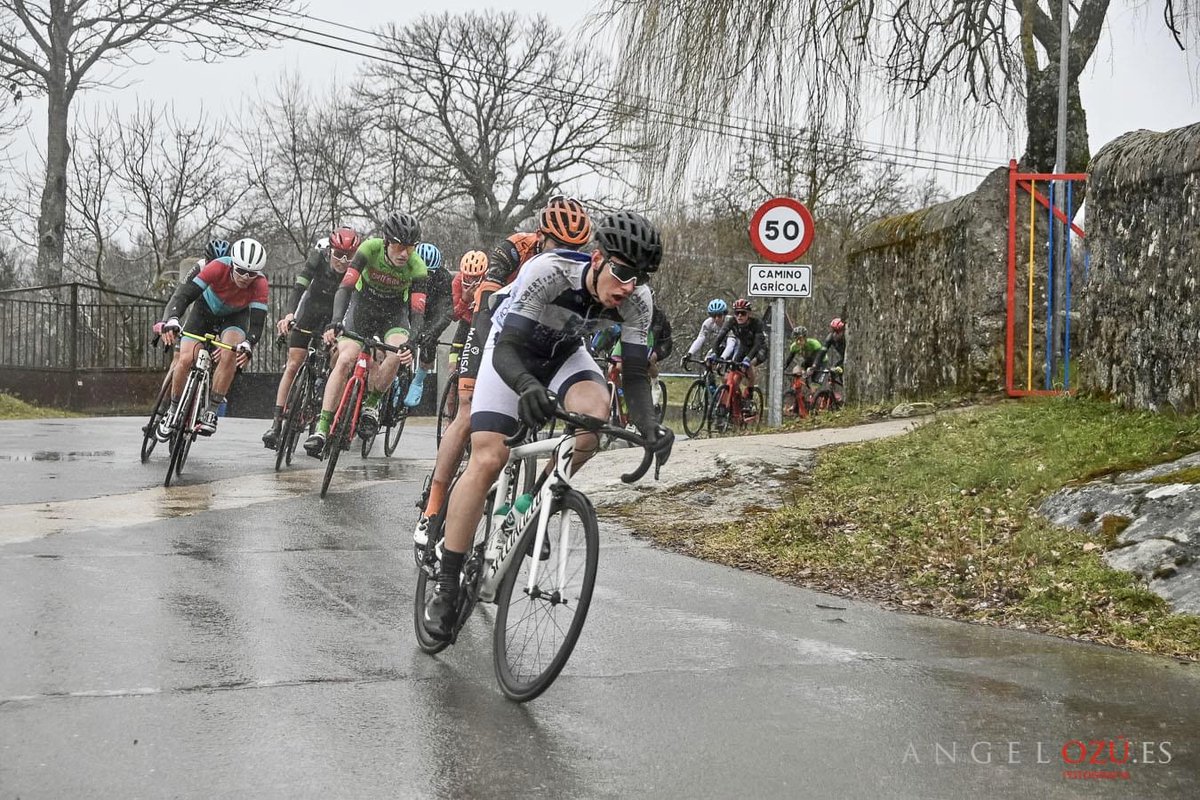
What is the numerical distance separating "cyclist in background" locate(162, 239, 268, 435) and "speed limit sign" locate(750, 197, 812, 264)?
16.5 feet

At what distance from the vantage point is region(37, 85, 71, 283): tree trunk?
103ft

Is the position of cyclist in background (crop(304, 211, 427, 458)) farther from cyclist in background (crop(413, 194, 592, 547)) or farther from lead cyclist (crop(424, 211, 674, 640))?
lead cyclist (crop(424, 211, 674, 640))

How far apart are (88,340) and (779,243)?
16030 mm

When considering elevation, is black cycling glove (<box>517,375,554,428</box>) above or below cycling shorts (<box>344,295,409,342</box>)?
below

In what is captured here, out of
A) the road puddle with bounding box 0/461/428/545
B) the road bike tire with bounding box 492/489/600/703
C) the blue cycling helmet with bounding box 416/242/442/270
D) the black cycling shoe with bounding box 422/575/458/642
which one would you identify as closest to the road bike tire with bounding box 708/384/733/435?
the blue cycling helmet with bounding box 416/242/442/270

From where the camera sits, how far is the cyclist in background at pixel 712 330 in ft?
68.4

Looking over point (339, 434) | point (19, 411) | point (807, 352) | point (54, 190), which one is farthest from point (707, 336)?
point (54, 190)

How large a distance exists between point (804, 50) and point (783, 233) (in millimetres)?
6899

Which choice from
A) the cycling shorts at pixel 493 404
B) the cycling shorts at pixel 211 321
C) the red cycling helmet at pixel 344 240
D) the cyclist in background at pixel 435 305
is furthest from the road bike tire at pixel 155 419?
the cycling shorts at pixel 493 404

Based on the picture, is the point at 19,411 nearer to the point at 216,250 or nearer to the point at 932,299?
the point at 216,250

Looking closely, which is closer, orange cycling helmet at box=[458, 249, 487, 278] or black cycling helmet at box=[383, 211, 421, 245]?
black cycling helmet at box=[383, 211, 421, 245]

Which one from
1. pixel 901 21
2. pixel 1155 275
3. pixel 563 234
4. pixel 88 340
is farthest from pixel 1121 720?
pixel 88 340

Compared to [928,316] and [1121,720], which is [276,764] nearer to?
[1121,720]

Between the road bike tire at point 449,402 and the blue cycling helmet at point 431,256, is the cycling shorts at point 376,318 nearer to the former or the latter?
the road bike tire at point 449,402
